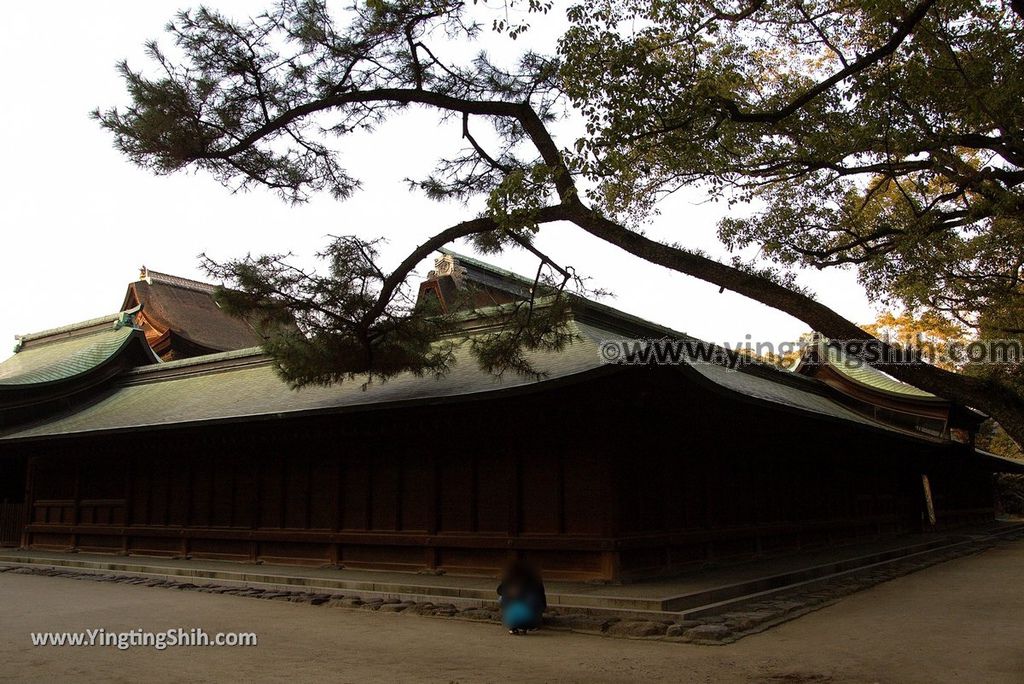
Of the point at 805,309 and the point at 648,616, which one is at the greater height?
the point at 805,309

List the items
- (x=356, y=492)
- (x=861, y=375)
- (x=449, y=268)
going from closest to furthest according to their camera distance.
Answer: (x=356, y=492)
(x=449, y=268)
(x=861, y=375)

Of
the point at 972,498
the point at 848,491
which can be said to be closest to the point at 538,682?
the point at 848,491

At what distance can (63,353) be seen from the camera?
26719 mm

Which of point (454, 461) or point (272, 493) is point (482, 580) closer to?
point (454, 461)

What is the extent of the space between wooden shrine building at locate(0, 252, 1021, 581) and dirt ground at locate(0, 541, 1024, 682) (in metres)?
2.93

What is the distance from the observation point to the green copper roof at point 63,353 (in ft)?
76.5

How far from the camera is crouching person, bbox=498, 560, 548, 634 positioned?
946 centimetres

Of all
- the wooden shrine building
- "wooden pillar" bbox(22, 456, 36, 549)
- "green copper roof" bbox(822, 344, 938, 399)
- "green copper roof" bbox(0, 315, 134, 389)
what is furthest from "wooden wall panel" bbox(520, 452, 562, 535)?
"green copper roof" bbox(822, 344, 938, 399)

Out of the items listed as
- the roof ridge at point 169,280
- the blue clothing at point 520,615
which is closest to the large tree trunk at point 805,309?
the blue clothing at point 520,615

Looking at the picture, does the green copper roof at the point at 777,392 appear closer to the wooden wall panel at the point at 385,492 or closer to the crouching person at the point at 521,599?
the wooden wall panel at the point at 385,492

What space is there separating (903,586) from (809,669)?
25.3ft

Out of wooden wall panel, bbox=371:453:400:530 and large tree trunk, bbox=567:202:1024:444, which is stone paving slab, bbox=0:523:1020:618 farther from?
large tree trunk, bbox=567:202:1024:444

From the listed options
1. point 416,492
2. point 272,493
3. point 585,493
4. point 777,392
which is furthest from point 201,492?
point 777,392

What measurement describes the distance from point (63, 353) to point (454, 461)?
62.9 feet
